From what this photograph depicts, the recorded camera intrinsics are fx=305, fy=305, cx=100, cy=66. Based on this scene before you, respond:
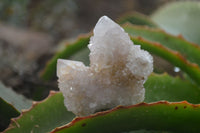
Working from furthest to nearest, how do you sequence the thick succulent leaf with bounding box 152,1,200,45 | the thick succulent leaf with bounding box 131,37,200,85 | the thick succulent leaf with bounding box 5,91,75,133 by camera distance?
the thick succulent leaf with bounding box 152,1,200,45 → the thick succulent leaf with bounding box 131,37,200,85 → the thick succulent leaf with bounding box 5,91,75,133

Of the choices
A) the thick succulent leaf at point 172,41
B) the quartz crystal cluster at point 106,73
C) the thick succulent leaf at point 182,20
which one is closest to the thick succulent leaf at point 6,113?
the quartz crystal cluster at point 106,73

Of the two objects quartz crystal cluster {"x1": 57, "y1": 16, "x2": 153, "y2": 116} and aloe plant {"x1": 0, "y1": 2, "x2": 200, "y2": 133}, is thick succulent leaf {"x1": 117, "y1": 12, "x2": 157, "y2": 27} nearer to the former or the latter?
aloe plant {"x1": 0, "y1": 2, "x2": 200, "y2": 133}

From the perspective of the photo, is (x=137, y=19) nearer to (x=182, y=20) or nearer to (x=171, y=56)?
Result: (x=182, y=20)

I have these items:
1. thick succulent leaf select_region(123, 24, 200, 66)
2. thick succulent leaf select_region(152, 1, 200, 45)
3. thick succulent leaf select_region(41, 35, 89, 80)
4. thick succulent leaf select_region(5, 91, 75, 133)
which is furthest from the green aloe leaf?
thick succulent leaf select_region(152, 1, 200, 45)

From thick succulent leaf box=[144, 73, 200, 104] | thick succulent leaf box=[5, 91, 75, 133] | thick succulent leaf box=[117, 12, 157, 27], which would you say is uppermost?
thick succulent leaf box=[117, 12, 157, 27]

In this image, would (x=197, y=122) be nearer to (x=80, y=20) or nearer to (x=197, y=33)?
(x=197, y=33)

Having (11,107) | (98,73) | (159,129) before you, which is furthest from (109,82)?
(11,107)

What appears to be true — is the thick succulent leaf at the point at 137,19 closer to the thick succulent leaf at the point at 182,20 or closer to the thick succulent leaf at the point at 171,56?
the thick succulent leaf at the point at 182,20
